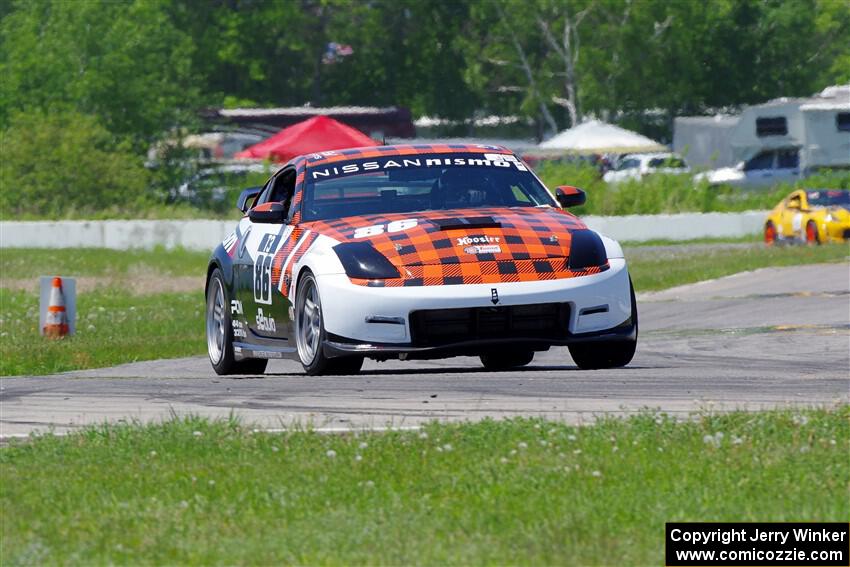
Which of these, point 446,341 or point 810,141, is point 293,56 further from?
point 446,341

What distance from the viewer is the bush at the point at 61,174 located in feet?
155

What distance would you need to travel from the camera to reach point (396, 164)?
11.7m

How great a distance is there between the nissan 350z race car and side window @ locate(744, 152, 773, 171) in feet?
153

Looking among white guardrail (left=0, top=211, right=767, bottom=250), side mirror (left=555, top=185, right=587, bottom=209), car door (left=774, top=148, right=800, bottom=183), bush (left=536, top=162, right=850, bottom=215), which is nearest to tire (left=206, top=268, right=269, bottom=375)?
side mirror (left=555, top=185, right=587, bottom=209)

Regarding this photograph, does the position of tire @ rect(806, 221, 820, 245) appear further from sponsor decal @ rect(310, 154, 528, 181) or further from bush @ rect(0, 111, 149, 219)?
sponsor decal @ rect(310, 154, 528, 181)

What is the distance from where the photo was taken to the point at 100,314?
22266 mm

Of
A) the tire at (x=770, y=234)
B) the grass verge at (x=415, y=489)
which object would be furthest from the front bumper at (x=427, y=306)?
the tire at (x=770, y=234)

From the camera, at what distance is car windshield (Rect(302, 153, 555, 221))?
452 inches

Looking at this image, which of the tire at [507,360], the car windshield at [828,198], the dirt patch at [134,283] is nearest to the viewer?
the tire at [507,360]

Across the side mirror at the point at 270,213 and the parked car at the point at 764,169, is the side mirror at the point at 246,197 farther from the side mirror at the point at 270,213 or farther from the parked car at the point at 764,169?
the parked car at the point at 764,169

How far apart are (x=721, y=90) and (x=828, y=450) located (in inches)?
3029

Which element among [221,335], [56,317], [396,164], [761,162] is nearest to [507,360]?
[396,164]

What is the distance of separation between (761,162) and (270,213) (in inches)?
1890

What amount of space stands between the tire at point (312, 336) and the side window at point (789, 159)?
48.2 metres
